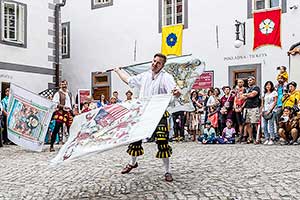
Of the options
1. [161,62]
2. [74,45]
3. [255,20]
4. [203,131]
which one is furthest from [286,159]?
[74,45]

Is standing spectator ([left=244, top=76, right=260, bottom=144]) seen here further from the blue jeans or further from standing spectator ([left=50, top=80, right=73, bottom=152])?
standing spectator ([left=50, top=80, right=73, bottom=152])

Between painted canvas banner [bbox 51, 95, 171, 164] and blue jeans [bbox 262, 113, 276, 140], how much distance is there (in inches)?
283

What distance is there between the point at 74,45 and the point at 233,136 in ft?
37.9

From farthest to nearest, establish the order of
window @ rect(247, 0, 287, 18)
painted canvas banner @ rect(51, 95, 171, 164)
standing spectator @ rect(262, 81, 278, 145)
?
1. window @ rect(247, 0, 287, 18)
2. standing spectator @ rect(262, 81, 278, 145)
3. painted canvas banner @ rect(51, 95, 171, 164)

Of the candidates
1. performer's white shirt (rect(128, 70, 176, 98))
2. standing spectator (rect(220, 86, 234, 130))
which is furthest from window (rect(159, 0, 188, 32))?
performer's white shirt (rect(128, 70, 176, 98))

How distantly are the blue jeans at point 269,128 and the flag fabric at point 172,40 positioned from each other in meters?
6.89

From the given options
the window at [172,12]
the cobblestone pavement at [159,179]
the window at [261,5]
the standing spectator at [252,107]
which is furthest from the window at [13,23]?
the cobblestone pavement at [159,179]

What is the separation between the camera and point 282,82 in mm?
13320

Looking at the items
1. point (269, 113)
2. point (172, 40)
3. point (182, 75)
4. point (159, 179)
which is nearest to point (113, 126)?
point (159, 179)

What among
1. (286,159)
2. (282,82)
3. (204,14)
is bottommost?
(286,159)

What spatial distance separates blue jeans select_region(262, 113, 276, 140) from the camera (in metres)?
12.8

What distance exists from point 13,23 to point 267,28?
9356 millimetres

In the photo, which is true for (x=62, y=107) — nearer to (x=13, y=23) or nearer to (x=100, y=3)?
(x=13, y=23)

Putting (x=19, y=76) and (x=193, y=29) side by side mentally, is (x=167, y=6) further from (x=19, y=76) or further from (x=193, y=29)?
(x=19, y=76)
